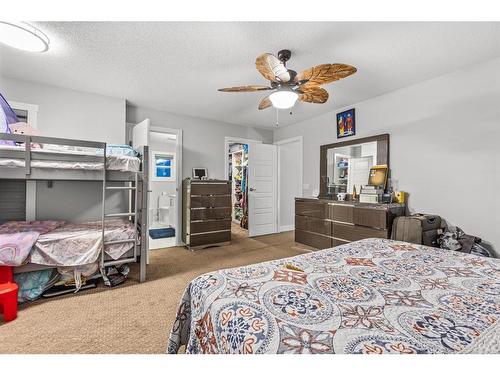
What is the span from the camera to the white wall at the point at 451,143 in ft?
7.60

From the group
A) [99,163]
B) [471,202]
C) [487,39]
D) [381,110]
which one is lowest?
[471,202]

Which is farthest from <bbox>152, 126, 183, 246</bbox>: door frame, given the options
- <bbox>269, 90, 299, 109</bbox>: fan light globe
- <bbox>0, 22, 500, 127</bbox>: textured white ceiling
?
<bbox>269, 90, 299, 109</bbox>: fan light globe

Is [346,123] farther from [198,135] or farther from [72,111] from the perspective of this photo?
[72,111]

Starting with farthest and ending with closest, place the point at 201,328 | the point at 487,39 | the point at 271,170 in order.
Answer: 1. the point at 271,170
2. the point at 487,39
3. the point at 201,328

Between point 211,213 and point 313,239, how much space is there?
179 centimetres

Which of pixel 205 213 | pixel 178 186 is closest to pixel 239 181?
pixel 178 186

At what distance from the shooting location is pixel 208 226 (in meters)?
3.88

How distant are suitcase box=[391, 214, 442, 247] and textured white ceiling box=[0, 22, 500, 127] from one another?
1.69m

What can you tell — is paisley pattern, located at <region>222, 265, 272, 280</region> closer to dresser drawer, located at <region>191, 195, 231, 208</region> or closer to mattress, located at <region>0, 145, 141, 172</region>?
mattress, located at <region>0, 145, 141, 172</region>

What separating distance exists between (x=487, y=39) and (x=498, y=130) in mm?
894
